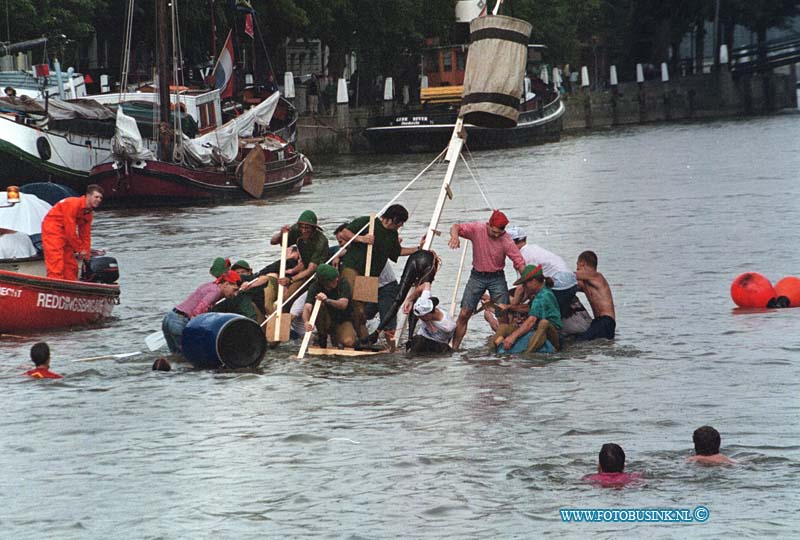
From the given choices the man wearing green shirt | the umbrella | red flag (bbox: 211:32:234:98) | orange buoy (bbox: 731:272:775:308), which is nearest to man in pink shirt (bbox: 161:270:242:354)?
the man wearing green shirt

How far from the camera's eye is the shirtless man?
1820 centimetres

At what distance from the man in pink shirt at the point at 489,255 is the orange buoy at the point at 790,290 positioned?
17.5 feet

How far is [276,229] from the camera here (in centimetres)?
3503

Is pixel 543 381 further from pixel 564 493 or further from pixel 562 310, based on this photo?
pixel 564 493

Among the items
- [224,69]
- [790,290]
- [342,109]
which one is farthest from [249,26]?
[790,290]

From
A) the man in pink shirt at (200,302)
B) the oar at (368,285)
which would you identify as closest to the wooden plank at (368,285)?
the oar at (368,285)

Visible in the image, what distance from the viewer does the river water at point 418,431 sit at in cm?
1223

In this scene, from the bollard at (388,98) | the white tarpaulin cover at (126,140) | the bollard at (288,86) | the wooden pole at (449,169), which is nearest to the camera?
the wooden pole at (449,169)

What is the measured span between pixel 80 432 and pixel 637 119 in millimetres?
75434

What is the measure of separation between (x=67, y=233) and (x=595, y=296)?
676cm

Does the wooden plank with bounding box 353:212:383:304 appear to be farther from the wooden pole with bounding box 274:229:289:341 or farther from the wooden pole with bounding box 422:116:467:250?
the wooden pole with bounding box 274:229:289:341

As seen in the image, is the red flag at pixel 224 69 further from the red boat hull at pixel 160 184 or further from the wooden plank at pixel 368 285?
the wooden plank at pixel 368 285

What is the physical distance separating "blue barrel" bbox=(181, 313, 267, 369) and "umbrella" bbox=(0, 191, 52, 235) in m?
5.07

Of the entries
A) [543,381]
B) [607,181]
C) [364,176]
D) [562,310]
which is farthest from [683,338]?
[364,176]
